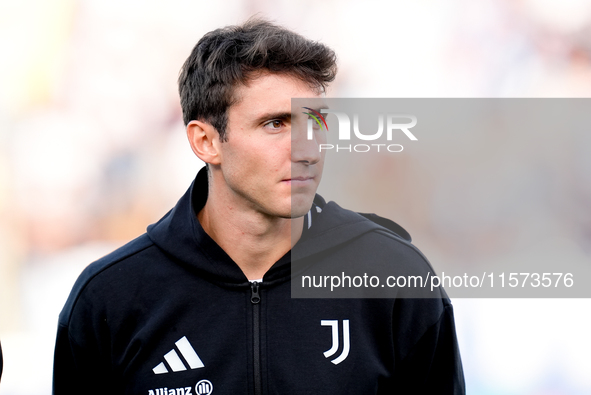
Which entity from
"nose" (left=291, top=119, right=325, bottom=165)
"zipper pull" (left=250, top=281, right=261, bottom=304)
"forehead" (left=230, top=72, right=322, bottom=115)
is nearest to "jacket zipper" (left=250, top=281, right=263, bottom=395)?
"zipper pull" (left=250, top=281, right=261, bottom=304)

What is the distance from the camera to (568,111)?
9.32ft

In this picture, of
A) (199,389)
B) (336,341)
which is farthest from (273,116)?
(199,389)

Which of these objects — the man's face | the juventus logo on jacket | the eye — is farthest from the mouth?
the juventus logo on jacket

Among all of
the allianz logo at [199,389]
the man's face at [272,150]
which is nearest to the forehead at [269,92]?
the man's face at [272,150]

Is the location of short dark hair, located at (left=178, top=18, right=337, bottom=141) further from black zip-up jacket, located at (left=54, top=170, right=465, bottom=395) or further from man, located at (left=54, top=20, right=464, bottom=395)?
black zip-up jacket, located at (left=54, top=170, right=465, bottom=395)

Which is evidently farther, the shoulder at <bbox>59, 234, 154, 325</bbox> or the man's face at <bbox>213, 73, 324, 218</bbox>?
the shoulder at <bbox>59, 234, 154, 325</bbox>

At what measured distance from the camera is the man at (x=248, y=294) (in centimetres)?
150

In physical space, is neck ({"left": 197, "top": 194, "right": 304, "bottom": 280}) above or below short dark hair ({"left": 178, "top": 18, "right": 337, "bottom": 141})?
below

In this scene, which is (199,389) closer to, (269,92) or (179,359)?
(179,359)

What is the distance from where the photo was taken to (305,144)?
149 cm

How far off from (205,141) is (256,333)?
0.56 meters

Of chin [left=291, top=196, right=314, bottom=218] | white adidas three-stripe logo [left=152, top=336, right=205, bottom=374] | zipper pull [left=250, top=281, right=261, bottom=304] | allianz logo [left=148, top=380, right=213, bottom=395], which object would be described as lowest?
allianz logo [left=148, top=380, right=213, bottom=395]

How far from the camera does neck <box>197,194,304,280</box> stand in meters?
1.59

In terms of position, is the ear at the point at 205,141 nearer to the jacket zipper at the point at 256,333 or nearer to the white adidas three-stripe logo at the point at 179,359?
the jacket zipper at the point at 256,333
